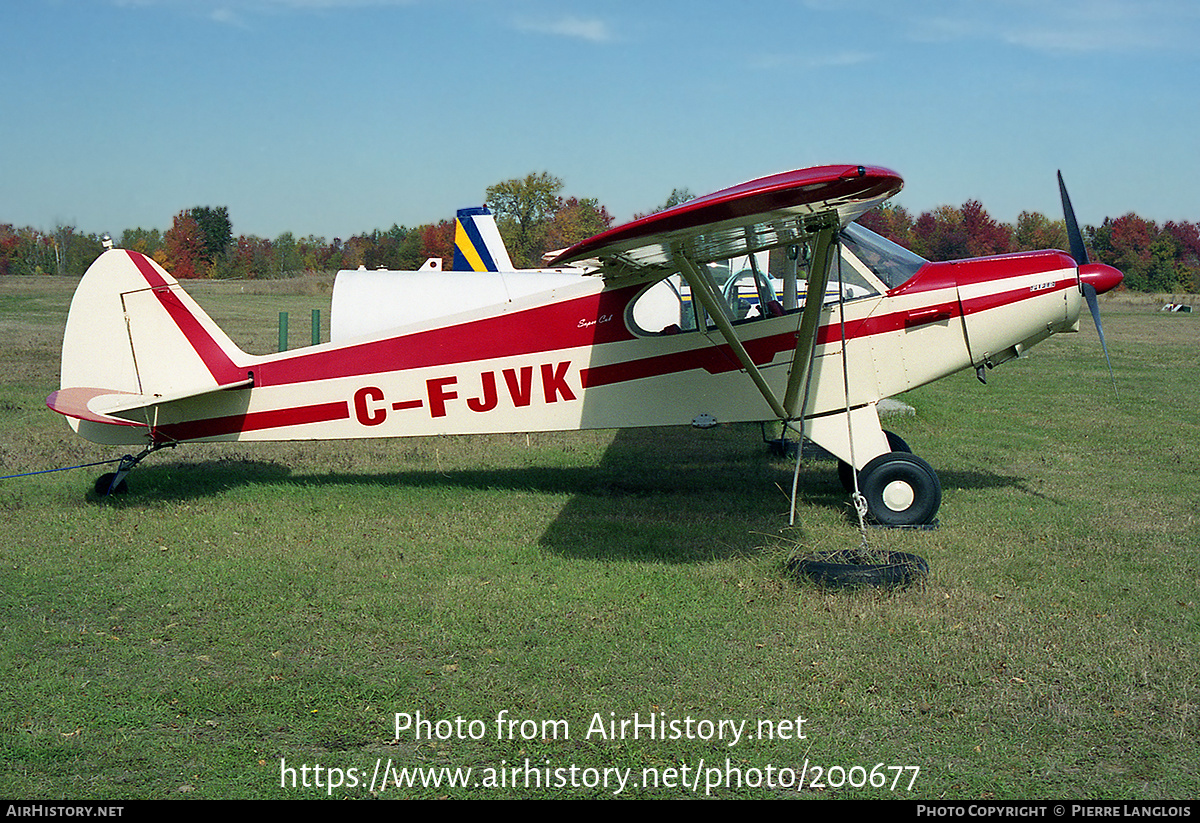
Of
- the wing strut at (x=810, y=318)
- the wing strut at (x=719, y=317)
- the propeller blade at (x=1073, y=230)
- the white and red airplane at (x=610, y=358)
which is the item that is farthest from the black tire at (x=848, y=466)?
the propeller blade at (x=1073, y=230)

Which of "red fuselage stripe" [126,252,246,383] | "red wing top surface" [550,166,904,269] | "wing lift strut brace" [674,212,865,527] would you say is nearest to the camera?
"red wing top surface" [550,166,904,269]

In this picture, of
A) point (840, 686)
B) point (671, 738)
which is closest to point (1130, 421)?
point (840, 686)

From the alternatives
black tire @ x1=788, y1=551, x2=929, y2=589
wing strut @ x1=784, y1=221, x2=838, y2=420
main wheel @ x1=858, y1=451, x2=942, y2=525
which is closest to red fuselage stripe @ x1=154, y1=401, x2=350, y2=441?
wing strut @ x1=784, y1=221, x2=838, y2=420

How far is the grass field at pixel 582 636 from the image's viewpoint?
3.98 meters

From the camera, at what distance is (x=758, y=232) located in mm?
6785

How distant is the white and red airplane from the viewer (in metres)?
7.86

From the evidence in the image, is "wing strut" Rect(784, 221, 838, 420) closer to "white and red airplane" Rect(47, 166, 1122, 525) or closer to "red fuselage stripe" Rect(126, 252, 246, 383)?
"white and red airplane" Rect(47, 166, 1122, 525)

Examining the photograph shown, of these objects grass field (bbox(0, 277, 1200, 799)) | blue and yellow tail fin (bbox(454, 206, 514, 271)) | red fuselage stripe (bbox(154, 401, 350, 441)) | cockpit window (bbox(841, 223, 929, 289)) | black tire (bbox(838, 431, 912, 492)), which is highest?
blue and yellow tail fin (bbox(454, 206, 514, 271))

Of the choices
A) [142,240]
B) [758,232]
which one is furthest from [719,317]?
[142,240]

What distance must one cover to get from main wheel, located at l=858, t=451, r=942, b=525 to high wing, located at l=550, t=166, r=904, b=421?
0.82 meters

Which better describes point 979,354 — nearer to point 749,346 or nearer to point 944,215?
point 749,346

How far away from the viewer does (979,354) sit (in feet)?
26.1
